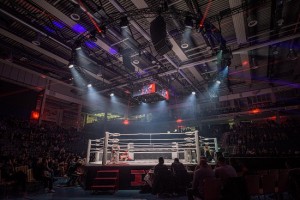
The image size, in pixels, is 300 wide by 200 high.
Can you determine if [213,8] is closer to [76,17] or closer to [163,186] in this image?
[76,17]

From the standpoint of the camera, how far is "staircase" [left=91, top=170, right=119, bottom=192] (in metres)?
6.38

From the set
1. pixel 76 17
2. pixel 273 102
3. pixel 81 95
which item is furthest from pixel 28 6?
pixel 273 102

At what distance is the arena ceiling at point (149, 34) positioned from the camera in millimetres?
6773

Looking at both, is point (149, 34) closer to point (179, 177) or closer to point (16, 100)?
point (179, 177)

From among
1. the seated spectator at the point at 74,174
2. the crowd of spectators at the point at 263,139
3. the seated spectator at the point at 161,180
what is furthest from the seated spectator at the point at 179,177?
the crowd of spectators at the point at 263,139

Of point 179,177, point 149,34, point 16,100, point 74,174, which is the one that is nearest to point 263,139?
point 179,177

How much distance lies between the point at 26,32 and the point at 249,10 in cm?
966

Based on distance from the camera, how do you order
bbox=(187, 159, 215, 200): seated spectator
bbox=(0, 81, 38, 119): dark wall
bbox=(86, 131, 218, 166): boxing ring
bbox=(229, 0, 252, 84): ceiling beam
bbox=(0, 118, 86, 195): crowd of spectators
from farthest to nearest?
1. bbox=(0, 81, 38, 119): dark wall
2. bbox=(0, 118, 86, 195): crowd of spectators
3. bbox=(86, 131, 218, 166): boxing ring
4. bbox=(229, 0, 252, 84): ceiling beam
5. bbox=(187, 159, 215, 200): seated spectator

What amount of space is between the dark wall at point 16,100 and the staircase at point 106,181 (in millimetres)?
10454

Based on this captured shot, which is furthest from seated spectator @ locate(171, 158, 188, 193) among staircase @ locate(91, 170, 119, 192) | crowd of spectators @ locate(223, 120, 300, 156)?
crowd of spectators @ locate(223, 120, 300, 156)

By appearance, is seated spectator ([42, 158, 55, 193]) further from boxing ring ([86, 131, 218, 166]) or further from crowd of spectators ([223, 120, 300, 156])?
crowd of spectators ([223, 120, 300, 156])

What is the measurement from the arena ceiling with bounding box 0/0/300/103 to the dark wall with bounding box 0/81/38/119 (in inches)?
Answer: 89.0

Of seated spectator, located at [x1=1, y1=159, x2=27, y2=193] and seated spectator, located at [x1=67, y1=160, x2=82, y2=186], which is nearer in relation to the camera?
seated spectator, located at [x1=1, y1=159, x2=27, y2=193]

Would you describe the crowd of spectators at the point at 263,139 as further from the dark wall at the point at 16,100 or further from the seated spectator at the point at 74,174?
the dark wall at the point at 16,100
